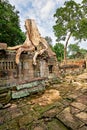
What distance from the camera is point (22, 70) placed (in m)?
10.2

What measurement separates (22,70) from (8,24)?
13.5 m

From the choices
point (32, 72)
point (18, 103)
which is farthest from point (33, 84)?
point (32, 72)

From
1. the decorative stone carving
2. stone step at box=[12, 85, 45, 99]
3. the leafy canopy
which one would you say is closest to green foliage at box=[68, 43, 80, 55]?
the leafy canopy

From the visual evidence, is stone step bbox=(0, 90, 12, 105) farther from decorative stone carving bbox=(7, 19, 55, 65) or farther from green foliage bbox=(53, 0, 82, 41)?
green foliage bbox=(53, 0, 82, 41)

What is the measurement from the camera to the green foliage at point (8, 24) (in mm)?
19566

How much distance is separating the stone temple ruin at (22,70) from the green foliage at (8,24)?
807cm

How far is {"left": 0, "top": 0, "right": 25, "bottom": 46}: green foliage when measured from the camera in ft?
64.2

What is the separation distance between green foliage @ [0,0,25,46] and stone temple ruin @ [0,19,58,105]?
807cm

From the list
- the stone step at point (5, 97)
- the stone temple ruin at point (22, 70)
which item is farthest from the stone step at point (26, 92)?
the stone step at point (5, 97)

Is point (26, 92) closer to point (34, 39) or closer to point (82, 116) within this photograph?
point (82, 116)

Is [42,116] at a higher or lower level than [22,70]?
lower

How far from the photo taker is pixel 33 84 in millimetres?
7512

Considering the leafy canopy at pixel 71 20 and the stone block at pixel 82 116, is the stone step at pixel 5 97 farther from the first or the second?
the leafy canopy at pixel 71 20

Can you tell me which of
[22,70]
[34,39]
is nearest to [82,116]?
[22,70]
